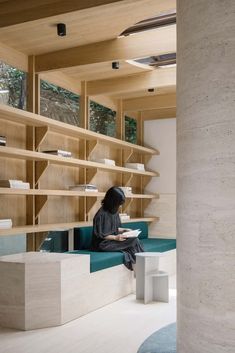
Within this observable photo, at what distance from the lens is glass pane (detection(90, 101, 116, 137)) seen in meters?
7.61

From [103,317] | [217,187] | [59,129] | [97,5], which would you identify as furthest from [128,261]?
[217,187]

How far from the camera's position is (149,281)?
5254 millimetres

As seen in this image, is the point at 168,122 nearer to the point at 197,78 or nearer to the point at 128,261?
the point at 128,261

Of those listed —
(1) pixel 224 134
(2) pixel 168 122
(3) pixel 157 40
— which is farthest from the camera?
(2) pixel 168 122

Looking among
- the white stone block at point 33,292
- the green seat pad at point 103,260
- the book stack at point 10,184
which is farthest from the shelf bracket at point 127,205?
the white stone block at point 33,292

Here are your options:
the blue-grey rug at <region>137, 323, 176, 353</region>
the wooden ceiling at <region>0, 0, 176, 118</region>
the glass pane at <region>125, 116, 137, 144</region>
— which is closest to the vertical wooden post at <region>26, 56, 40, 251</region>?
the wooden ceiling at <region>0, 0, 176, 118</region>

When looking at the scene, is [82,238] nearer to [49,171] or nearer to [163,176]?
[49,171]

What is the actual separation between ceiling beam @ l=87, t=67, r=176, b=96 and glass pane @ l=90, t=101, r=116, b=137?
1.53 ft

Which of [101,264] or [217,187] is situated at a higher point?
[217,187]

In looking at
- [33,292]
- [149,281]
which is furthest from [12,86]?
[149,281]

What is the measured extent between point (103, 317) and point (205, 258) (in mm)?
2355

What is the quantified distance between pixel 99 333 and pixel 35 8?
3.06 metres

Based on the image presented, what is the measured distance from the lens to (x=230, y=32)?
7.60 feet

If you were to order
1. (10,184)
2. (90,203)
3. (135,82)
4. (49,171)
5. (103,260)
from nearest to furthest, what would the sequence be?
(103,260)
(10,184)
(49,171)
(135,82)
(90,203)
